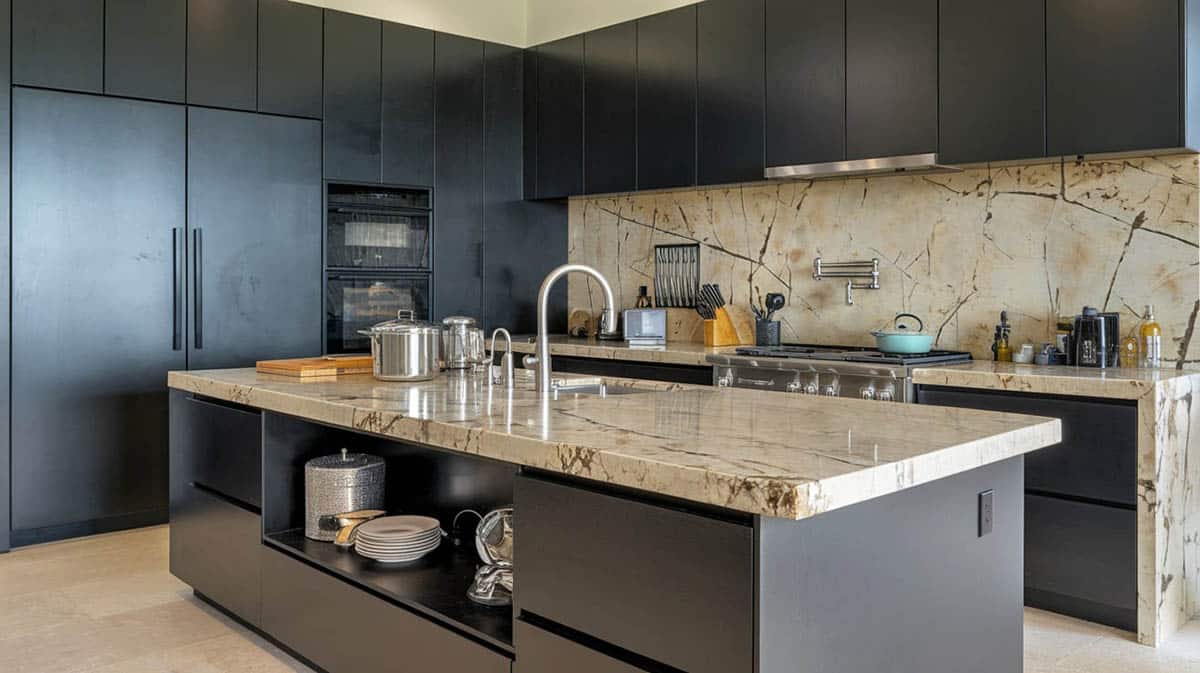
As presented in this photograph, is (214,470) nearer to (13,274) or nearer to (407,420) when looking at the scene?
(407,420)

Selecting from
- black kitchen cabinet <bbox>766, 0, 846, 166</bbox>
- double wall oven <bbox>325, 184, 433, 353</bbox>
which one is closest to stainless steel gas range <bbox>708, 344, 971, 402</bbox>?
black kitchen cabinet <bbox>766, 0, 846, 166</bbox>

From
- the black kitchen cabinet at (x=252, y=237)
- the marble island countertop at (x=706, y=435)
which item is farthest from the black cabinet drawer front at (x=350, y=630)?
the black kitchen cabinet at (x=252, y=237)

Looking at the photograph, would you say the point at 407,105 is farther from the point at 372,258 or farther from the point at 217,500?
the point at 217,500

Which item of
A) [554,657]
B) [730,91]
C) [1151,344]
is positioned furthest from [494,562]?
[730,91]

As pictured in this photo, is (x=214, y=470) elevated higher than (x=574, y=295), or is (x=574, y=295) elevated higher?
(x=574, y=295)

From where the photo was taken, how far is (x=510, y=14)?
6.25m

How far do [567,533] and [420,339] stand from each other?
127cm

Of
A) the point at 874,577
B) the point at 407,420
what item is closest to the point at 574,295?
the point at 407,420

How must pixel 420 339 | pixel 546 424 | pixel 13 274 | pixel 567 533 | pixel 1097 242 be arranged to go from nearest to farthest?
pixel 567 533 < pixel 546 424 < pixel 420 339 < pixel 1097 242 < pixel 13 274

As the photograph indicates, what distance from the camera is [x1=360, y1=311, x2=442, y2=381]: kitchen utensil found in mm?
2998

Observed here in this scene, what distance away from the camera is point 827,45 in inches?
169

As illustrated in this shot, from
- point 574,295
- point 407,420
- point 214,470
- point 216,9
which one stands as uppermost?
point 216,9

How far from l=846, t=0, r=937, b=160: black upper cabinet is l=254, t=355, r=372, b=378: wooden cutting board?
2.25 meters

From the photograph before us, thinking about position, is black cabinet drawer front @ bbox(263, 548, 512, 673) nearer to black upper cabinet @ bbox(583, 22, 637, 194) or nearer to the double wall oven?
the double wall oven
